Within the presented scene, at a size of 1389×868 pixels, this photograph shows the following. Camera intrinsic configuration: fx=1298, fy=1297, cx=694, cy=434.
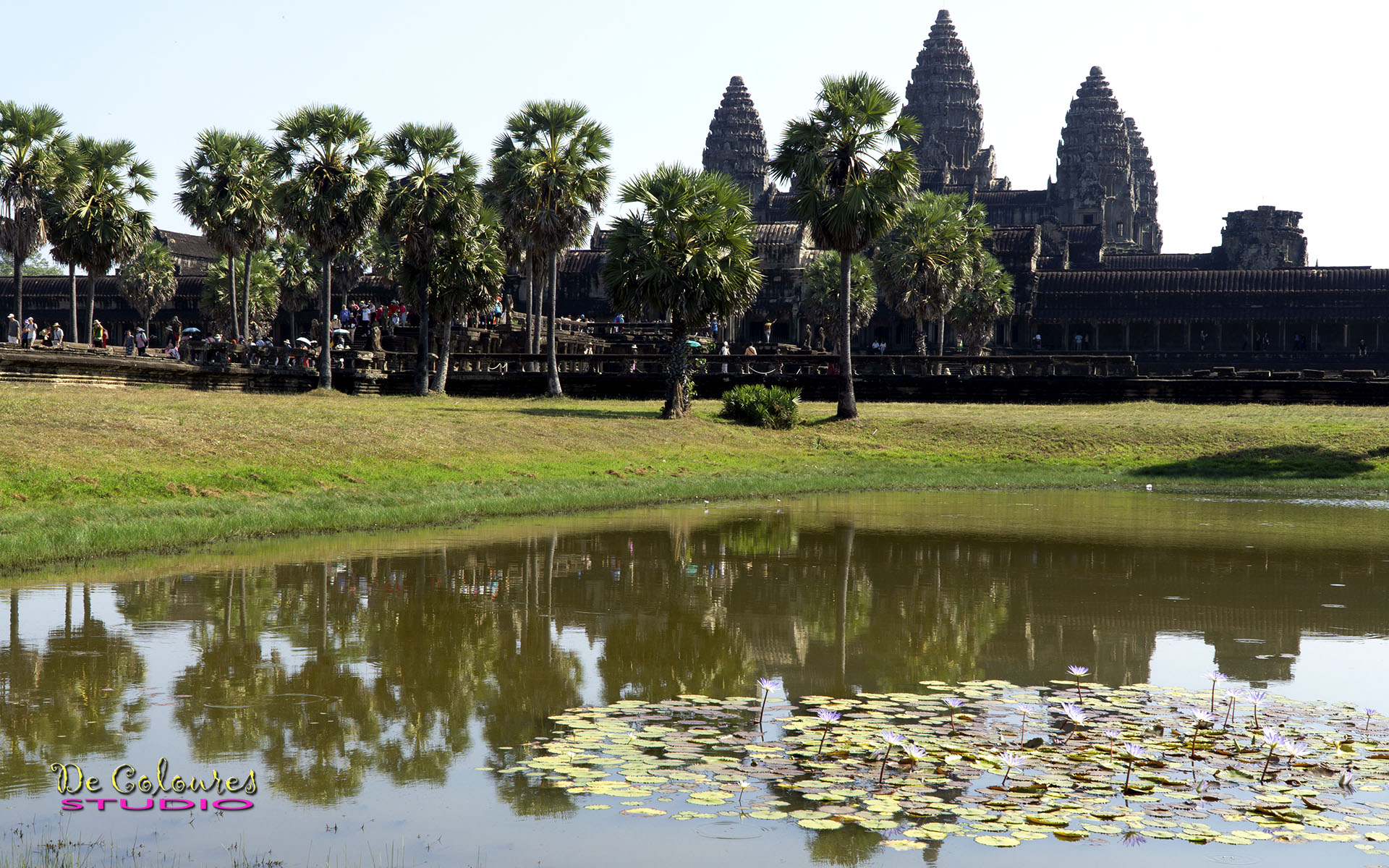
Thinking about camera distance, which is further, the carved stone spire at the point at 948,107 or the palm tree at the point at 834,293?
the carved stone spire at the point at 948,107

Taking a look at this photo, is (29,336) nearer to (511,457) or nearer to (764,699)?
(511,457)

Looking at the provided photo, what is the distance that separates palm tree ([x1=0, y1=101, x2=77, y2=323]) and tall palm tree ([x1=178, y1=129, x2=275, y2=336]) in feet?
16.7

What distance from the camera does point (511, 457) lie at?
26812mm

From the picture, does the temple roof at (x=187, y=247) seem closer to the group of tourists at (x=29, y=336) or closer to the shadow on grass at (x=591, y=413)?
the group of tourists at (x=29, y=336)

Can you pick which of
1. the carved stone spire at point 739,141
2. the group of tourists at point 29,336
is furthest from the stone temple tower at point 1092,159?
the group of tourists at point 29,336

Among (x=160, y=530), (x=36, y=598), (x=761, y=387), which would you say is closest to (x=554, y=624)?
(x=36, y=598)

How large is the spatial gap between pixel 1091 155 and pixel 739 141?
3072 centimetres

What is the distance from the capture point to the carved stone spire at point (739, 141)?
11700 cm

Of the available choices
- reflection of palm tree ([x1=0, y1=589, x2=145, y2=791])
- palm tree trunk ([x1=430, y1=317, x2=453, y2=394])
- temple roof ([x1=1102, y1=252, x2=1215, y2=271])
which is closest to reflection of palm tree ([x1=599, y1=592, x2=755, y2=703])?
reflection of palm tree ([x1=0, y1=589, x2=145, y2=791])

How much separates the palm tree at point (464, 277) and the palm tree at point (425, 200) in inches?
12.7

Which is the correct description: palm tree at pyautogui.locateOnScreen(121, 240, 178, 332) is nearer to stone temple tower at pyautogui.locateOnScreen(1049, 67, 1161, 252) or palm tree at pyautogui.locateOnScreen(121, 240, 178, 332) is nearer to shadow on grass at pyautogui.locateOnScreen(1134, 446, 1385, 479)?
shadow on grass at pyautogui.locateOnScreen(1134, 446, 1385, 479)

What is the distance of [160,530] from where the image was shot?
619 inches

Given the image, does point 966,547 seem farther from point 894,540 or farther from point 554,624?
point 554,624

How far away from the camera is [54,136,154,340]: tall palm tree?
48.7 metres
